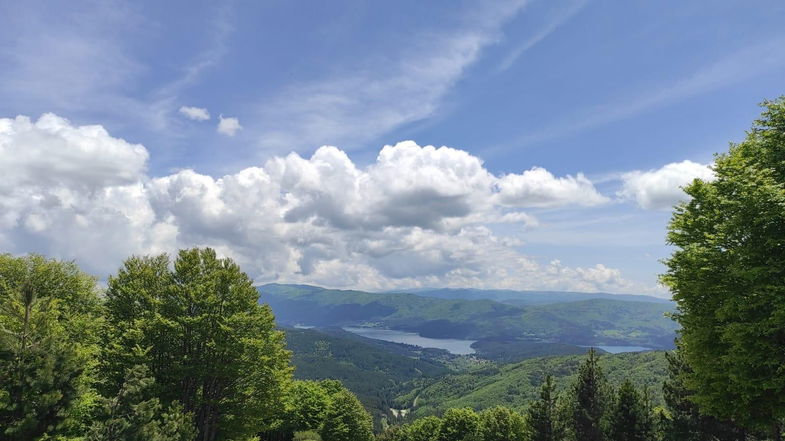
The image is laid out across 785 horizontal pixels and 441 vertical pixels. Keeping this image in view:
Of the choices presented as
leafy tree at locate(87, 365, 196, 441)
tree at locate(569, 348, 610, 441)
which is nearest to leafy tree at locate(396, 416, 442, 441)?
tree at locate(569, 348, 610, 441)

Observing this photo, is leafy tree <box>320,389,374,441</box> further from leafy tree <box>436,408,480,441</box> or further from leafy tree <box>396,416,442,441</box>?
leafy tree <box>396,416,442,441</box>

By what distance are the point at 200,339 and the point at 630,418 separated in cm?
4056

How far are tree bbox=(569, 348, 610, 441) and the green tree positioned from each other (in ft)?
108

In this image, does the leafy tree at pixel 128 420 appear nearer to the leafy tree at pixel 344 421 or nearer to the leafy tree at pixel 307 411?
the leafy tree at pixel 307 411

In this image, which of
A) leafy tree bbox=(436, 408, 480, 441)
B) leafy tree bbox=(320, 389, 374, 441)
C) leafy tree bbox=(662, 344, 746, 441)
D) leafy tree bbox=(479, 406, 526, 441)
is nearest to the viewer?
leafy tree bbox=(662, 344, 746, 441)

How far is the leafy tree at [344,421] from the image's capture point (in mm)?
61438

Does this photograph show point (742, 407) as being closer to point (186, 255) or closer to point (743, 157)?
point (743, 157)

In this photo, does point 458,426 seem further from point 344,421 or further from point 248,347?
point 248,347

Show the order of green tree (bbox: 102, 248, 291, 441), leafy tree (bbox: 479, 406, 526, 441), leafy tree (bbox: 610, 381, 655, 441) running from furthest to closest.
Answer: leafy tree (bbox: 479, 406, 526, 441) → leafy tree (bbox: 610, 381, 655, 441) → green tree (bbox: 102, 248, 291, 441)

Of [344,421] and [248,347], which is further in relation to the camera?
[344,421]

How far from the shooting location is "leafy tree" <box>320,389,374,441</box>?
61.4 meters

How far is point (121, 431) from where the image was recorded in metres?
16.3

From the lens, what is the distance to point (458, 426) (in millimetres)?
81250

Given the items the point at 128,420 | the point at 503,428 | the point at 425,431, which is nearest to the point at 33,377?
the point at 128,420
